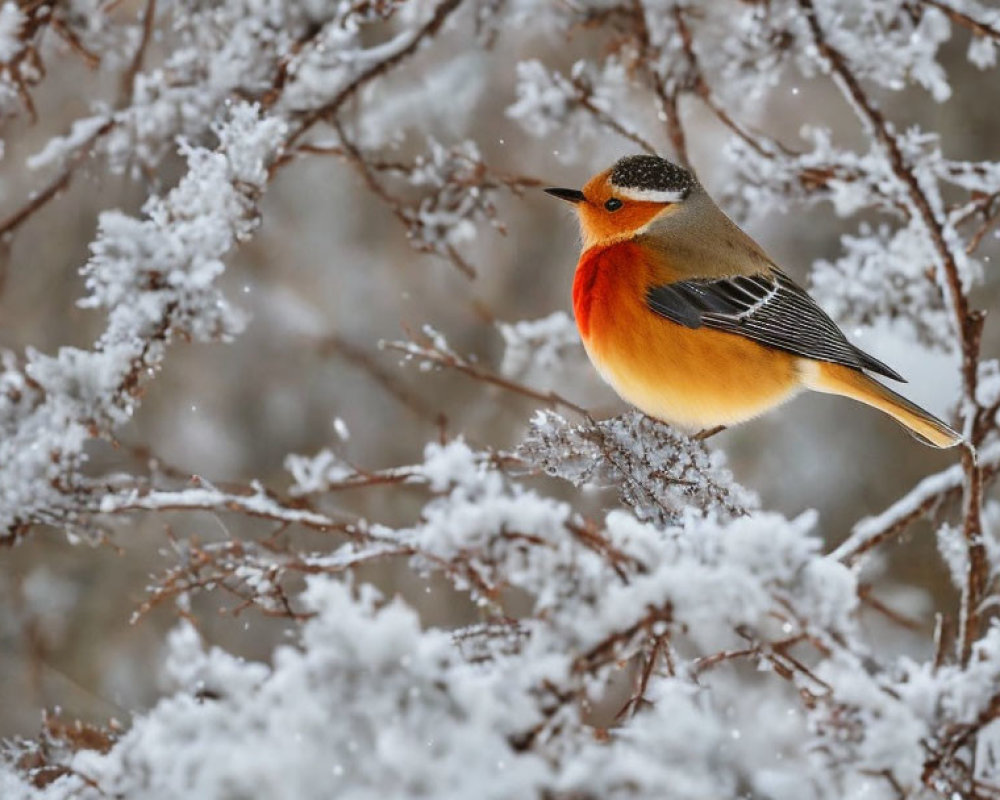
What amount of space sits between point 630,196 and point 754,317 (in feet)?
2.02

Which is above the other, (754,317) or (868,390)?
(754,317)

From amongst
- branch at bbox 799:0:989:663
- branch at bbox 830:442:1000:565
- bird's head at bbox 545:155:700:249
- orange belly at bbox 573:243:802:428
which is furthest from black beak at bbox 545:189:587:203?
branch at bbox 830:442:1000:565

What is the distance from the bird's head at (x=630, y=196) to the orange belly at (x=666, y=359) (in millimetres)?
163

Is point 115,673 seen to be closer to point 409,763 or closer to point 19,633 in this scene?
point 19,633

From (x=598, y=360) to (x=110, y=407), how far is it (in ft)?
5.49

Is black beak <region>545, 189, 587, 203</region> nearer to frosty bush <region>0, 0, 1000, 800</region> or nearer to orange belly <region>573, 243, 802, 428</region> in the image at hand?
frosty bush <region>0, 0, 1000, 800</region>

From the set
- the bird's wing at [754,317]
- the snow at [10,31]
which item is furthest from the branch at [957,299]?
the snow at [10,31]

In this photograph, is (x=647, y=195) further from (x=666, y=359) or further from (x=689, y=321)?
(x=666, y=359)

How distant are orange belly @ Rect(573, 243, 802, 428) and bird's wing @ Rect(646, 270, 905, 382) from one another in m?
0.04

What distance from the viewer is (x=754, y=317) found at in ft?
13.0

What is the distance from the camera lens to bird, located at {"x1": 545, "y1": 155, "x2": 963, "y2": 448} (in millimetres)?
3814

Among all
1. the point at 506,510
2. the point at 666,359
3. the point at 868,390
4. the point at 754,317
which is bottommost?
the point at 506,510

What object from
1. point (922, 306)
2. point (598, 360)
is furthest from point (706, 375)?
point (922, 306)

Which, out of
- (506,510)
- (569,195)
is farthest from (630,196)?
(506,510)
